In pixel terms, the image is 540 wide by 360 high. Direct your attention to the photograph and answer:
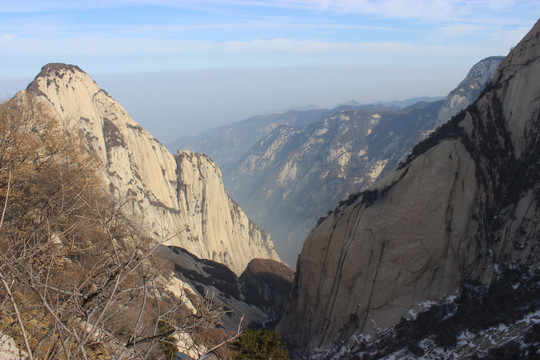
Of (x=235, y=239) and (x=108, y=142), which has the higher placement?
(x=108, y=142)

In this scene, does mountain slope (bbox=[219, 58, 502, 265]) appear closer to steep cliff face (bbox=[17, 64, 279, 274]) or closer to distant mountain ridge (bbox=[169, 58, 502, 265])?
distant mountain ridge (bbox=[169, 58, 502, 265])

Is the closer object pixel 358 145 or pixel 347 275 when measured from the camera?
pixel 347 275

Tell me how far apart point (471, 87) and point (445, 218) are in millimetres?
105402

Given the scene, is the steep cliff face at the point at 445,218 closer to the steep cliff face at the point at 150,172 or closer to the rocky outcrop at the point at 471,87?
the steep cliff face at the point at 150,172

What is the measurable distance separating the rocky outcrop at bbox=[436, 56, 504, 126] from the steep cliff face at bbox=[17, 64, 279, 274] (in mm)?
71371

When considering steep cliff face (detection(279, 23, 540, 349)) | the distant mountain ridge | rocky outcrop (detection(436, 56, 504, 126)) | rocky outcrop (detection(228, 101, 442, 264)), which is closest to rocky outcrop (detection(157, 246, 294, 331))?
steep cliff face (detection(279, 23, 540, 349))

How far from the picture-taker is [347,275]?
30906mm

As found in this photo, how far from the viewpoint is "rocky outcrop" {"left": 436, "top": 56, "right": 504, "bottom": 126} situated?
114 m

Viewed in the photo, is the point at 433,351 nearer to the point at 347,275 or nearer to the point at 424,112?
the point at 347,275

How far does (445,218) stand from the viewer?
93.5 feet

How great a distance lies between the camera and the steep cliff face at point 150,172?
214 feet

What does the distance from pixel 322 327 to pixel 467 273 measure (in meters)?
11.9

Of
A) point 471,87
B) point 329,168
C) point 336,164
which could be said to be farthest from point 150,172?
point 336,164

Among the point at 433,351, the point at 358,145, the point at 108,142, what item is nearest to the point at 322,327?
the point at 433,351
